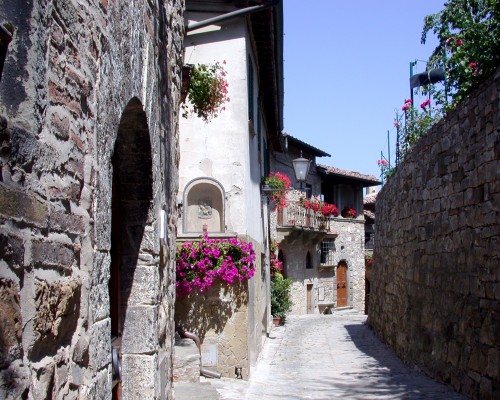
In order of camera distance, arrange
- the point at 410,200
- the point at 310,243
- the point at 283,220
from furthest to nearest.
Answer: the point at 310,243
the point at 283,220
the point at 410,200

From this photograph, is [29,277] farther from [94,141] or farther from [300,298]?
[300,298]

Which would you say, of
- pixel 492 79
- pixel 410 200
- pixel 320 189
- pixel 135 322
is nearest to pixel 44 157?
pixel 135 322

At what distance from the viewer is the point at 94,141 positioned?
9.39 feet

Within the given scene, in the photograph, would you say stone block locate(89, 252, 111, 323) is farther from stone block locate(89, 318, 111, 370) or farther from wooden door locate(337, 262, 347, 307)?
wooden door locate(337, 262, 347, 307)

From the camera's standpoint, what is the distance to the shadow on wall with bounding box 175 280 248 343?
32.1ft

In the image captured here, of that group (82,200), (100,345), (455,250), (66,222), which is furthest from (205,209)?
(66,222)

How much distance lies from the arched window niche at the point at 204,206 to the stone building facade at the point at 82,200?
5.28 m

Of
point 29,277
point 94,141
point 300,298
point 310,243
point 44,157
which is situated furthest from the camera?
point 310,243

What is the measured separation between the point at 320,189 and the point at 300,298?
233 inches

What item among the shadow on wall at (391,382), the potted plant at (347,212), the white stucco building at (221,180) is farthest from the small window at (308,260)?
the white stucco building at (221,180)

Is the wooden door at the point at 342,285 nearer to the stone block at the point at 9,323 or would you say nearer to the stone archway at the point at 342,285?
the stone archway at the point at 342,285

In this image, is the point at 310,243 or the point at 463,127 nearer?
the point at 463,127

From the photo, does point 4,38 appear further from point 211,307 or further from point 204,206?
point 204,206

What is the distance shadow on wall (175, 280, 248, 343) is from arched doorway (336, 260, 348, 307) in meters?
22.9
